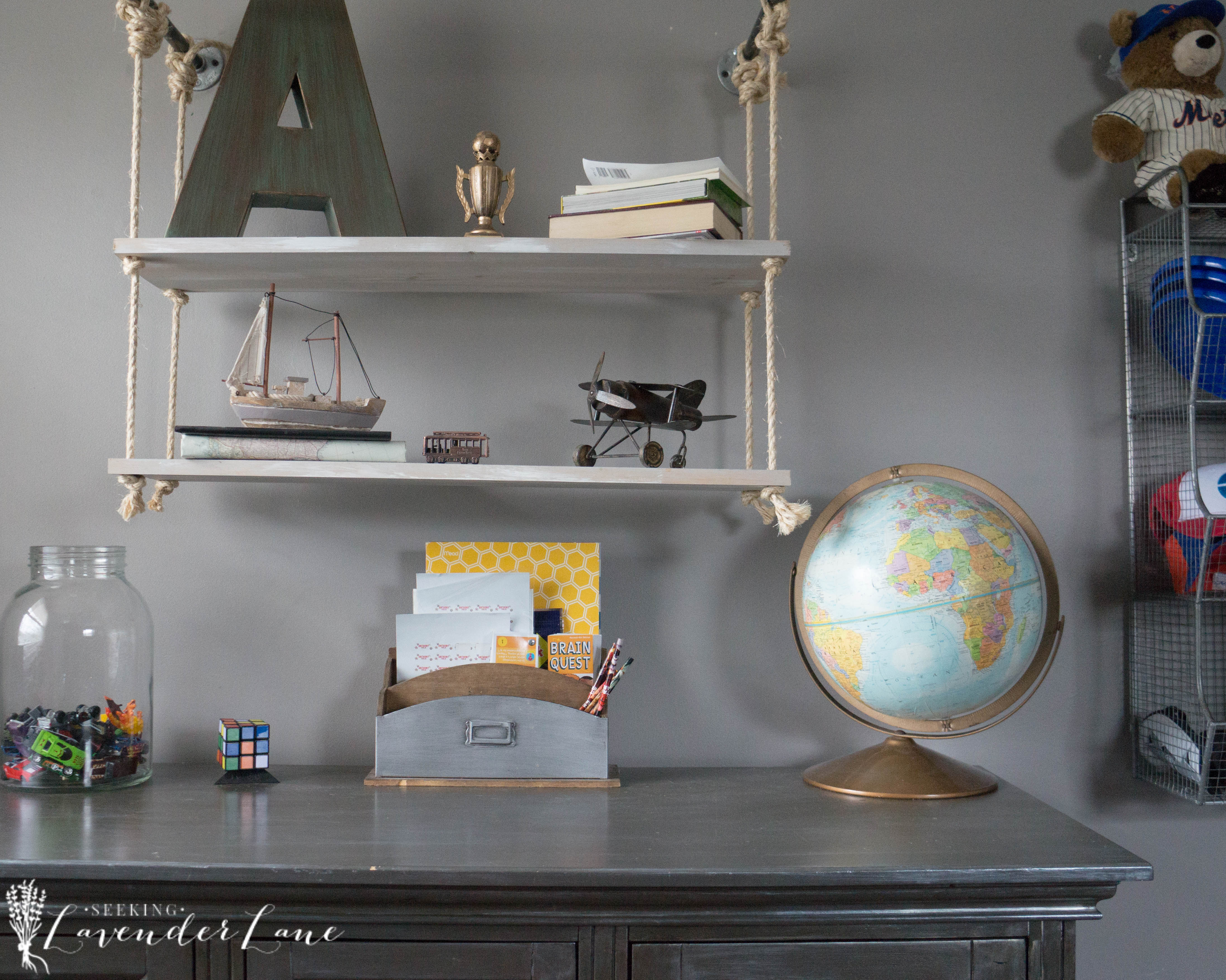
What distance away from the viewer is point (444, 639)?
154cm

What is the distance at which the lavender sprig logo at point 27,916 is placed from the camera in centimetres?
110

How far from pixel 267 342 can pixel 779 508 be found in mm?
872

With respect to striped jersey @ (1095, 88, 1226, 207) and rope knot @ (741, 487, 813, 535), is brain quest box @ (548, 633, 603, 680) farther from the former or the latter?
striped jersey @ (1095, 88, 1226, 207)

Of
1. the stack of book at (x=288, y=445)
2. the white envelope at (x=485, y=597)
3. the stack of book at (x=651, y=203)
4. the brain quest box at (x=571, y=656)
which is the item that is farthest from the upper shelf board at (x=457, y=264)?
the brain quest box at (x=571, y=656)

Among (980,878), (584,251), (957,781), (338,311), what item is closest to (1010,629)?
(957,781)

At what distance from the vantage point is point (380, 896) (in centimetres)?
110

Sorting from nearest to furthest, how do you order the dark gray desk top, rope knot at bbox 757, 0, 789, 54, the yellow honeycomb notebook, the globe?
the dark gray desk top → the globe → rope knot at bbox 757, 0, 789, 54 → the yellow honeycomb notebook

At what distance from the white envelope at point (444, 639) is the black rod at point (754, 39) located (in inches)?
42.3

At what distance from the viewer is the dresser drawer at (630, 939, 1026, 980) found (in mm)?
1121

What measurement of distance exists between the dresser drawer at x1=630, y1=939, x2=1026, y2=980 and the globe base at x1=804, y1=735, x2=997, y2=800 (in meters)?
0.29

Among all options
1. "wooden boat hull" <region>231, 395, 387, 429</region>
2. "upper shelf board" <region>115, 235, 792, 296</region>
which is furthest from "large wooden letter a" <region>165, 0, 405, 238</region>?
"wooden boat hull" <region>231, 395, 387, 429</region>

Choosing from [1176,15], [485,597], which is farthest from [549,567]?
[1176,15]

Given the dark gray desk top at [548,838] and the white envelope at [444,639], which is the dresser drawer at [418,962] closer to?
the dark gray desk top at [548,838]

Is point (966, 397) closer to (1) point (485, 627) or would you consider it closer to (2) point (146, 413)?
(1) point (485, 627)
